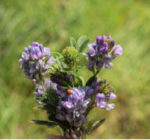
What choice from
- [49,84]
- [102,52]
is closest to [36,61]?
[49,84]

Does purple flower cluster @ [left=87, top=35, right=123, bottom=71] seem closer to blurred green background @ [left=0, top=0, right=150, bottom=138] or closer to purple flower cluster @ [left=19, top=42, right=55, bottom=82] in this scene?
purple flower cluster @ [left=19, top=42, right=55, bottom=82]

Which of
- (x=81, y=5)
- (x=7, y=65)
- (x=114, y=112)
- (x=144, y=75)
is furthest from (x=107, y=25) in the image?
(x=7, y=65)

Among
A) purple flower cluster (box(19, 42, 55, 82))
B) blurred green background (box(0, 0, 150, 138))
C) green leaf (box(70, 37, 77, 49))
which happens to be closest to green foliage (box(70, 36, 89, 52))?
green leaf (box(70, 37, 77, 49))

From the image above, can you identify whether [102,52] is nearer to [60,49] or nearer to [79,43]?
[79,43]

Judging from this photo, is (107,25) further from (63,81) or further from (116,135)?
(63,81)

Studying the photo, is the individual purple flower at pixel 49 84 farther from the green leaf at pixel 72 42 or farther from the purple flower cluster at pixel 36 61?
the green leaf at pixel 72 42

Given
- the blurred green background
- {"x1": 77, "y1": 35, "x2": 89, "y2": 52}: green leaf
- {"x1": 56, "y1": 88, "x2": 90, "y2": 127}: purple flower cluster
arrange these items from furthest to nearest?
the blurred green background < {"x1": 77, "y1": 35, "x2": 89, "y2": 52}: green leaf < {"x1": 56, "y1": 88, "x2": 90, "y2": 127}: purple flower cluster
